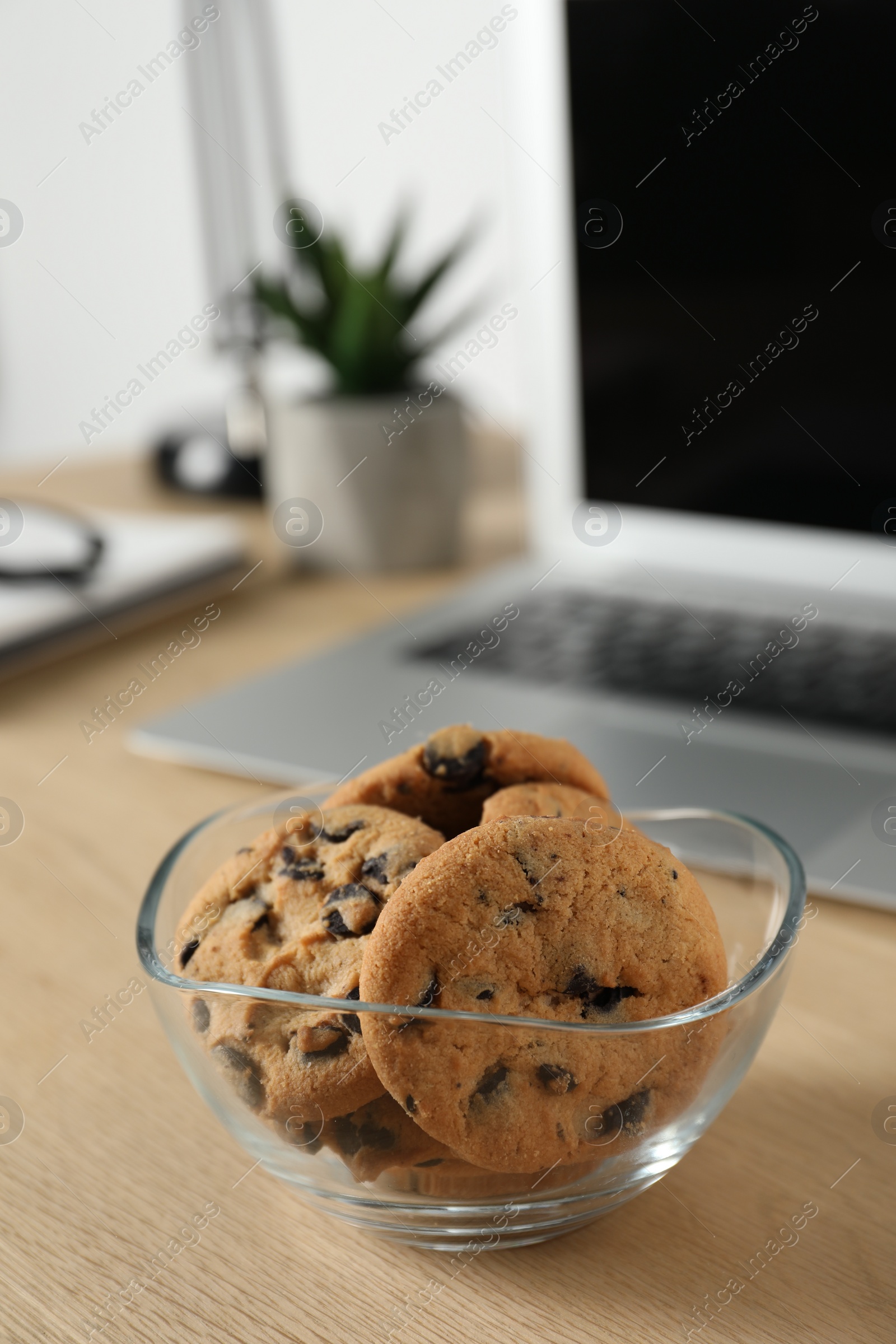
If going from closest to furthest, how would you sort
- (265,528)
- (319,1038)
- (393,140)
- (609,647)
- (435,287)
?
(319,1038) < (609,647) < (435,287) < (265,528) < (393,140)

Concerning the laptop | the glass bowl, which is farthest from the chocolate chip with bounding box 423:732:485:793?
the laptop

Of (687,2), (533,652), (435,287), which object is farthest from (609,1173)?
(435,287)

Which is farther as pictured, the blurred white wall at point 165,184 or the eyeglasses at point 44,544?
the blurred white wall at point 165,184

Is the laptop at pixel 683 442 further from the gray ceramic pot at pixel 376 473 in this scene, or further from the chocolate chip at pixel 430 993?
the chocolate chip at pixel 430 993

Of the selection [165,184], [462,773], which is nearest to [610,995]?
[462,773]

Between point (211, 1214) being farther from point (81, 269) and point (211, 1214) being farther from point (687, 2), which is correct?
point (81, 269)

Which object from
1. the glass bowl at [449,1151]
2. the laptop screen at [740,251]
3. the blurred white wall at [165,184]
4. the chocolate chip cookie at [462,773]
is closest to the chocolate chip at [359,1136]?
the glass bowl at [449,1151]

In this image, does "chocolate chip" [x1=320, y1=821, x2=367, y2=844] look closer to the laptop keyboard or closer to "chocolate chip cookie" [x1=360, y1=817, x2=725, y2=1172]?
"chocolate chip cookie" [x1=360, y1=817, x2=725, y2=1172]
